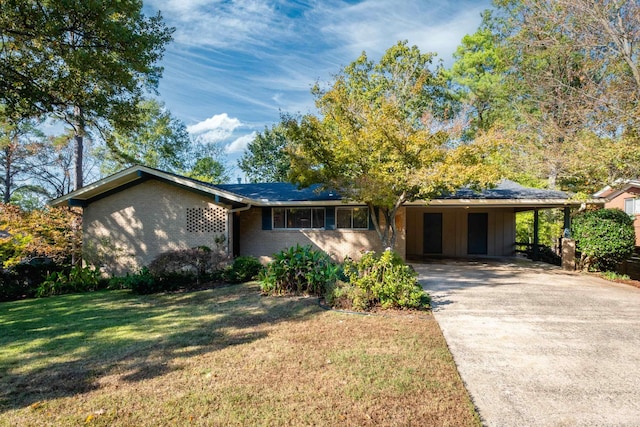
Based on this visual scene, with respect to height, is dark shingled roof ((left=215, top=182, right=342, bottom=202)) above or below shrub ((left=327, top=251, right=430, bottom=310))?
above

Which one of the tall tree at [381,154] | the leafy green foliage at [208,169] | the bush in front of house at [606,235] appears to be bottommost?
the bush in front of house at [606,235]

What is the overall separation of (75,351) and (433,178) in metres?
7.85

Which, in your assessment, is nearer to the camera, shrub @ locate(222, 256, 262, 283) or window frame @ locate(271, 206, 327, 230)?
shrub @ locate(222, 256, 262, 283)

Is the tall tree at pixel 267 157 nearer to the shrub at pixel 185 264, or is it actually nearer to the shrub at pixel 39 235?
the shrub at pixel 39 235

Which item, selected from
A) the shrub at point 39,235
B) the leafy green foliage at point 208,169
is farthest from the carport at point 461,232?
the leafy green foliage at point 208,169

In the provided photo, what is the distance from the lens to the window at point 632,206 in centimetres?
1538

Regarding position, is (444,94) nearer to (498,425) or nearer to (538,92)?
(538,92)

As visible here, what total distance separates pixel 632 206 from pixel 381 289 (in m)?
15.3

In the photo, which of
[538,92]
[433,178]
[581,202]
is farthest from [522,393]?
[538,92]

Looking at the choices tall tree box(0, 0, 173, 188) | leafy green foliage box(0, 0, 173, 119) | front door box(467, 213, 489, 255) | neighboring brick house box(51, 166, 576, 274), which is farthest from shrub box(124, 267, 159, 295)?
front door box(467, 213, 489, 255)

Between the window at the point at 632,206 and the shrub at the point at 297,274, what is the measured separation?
14767mm

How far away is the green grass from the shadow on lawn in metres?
0.02

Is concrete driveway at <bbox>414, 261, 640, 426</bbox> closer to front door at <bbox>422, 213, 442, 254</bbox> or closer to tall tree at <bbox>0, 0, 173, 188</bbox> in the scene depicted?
front door at <bbox>422, 213, 442, 254</bbox>

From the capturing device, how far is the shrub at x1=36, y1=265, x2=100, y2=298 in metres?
10.0
